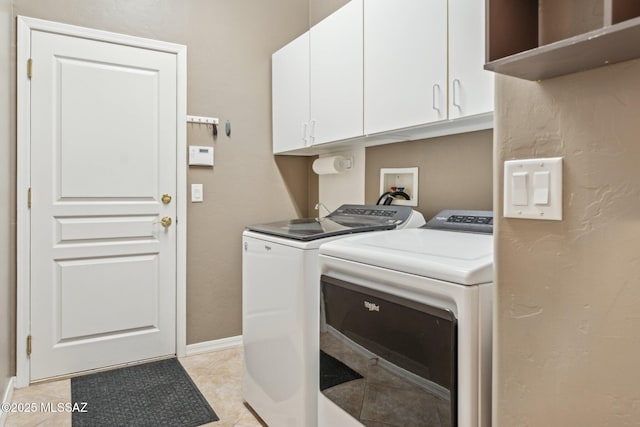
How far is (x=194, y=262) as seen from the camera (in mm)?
2836

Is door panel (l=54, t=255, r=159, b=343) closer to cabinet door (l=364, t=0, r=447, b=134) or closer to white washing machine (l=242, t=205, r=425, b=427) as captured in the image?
white washing machine (l=242, t=205, r=425, b=427)

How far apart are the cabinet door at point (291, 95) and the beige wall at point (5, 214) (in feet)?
5.08

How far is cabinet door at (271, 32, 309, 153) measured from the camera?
257 cm

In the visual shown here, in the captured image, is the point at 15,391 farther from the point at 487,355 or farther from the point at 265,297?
the point at 487,355

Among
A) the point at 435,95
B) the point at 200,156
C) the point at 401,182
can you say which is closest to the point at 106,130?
the point at 200,156

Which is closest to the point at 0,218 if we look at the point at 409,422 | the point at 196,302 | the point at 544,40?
the point at 196,302

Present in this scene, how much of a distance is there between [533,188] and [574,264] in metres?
0.16

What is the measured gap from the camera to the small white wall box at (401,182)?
223cm

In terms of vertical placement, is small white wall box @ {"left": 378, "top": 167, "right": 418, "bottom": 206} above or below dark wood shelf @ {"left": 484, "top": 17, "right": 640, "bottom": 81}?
below

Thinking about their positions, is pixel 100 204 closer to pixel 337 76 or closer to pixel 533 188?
pixel 337 76

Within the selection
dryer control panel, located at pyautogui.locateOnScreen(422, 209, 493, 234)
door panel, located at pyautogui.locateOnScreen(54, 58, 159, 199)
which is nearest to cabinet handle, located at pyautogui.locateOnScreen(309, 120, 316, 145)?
dryer control panel, located at pyautogui.locateOnScreen(422, 209, 493, 234)

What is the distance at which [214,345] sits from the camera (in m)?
2.90

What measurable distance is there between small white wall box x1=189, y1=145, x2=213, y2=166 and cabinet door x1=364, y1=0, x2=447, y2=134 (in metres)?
1.27

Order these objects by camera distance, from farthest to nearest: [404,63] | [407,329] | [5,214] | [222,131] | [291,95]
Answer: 1. [222,131]
2. [291,95]
3. [5,214]
4. [404,63]
5. [407,329]
